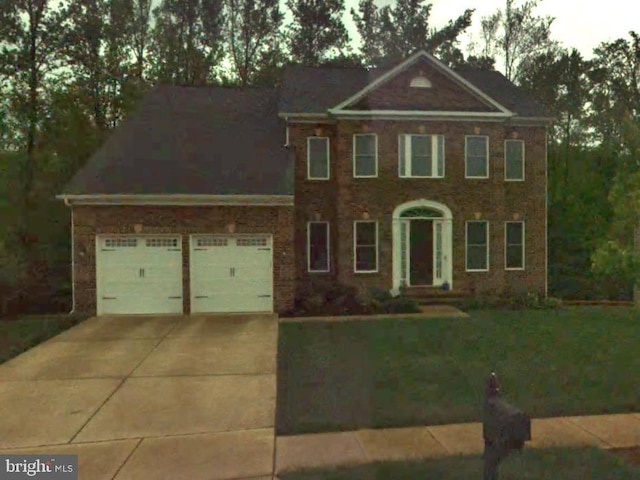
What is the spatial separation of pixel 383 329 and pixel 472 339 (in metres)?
1.91

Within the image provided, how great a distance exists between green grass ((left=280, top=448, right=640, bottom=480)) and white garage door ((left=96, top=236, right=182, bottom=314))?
9984 millimetres

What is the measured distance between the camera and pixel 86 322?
12891 millimetres

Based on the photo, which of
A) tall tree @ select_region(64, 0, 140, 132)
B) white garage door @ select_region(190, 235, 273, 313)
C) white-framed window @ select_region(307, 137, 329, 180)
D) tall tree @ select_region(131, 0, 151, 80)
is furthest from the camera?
tall tree @ select_region(131, 0, 151, 80)

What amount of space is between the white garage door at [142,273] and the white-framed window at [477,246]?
27.7 ft

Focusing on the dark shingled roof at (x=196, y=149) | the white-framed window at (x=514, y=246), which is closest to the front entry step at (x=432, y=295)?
the white-framed window at (x=514, y=246)

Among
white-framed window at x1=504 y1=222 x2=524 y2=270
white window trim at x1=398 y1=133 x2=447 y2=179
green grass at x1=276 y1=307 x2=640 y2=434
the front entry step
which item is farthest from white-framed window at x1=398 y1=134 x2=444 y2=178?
green grass at x1=276 y1=307 x2=640 y2=434

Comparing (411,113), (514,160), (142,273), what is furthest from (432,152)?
(142,273)

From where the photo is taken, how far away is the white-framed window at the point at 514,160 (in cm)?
1752

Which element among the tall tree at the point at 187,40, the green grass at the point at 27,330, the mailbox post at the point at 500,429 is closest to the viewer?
the mailbox post at the point at 500,429

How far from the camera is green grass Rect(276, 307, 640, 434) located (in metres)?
6.32

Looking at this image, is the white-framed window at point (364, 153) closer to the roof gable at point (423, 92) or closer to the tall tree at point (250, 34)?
the roof gable at point (423, 92)

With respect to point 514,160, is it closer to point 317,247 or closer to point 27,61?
point 317,247

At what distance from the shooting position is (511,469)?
4.66 metres

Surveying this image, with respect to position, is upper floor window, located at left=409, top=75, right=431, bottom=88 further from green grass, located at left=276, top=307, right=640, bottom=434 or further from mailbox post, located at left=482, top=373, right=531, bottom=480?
mailbox post, located at left=482, top=373, right=531, bottom=480
